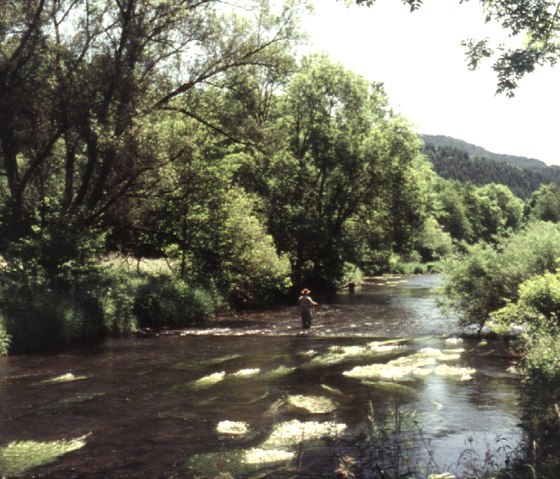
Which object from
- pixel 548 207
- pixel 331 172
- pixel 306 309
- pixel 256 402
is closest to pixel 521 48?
pixel 256 402

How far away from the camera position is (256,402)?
13117 millimetres

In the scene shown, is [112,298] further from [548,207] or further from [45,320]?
[548,207]

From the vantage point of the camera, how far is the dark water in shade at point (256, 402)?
941 centimetres

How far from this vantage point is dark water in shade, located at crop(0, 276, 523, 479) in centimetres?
941

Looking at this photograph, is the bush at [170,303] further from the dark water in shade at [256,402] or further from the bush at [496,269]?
the bush at [496,269]

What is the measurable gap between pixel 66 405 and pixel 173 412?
8.20 ft

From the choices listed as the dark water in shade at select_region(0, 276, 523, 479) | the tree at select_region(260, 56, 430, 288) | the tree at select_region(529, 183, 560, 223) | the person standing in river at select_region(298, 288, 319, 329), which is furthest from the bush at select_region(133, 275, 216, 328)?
the tree at select_region(529, 183, 560, 223)

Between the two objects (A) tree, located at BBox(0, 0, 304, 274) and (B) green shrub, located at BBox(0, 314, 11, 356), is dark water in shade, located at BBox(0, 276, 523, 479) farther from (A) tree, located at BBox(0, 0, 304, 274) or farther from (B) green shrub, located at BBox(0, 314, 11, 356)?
(A) tree, located at BBox(0, 0, 304, 274)

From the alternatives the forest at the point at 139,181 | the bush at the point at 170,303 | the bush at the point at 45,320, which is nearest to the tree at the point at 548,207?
the forest at the point at 139,181

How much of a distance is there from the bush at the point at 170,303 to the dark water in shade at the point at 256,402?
10.4ft

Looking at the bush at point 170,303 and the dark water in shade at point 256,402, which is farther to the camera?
the bush at point 170,303

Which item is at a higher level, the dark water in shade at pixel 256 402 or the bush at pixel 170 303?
the bush at pixel 170 303

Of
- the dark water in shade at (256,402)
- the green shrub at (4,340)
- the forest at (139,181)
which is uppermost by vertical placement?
the forest at (139,181)

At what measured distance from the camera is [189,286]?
99.3 feet
